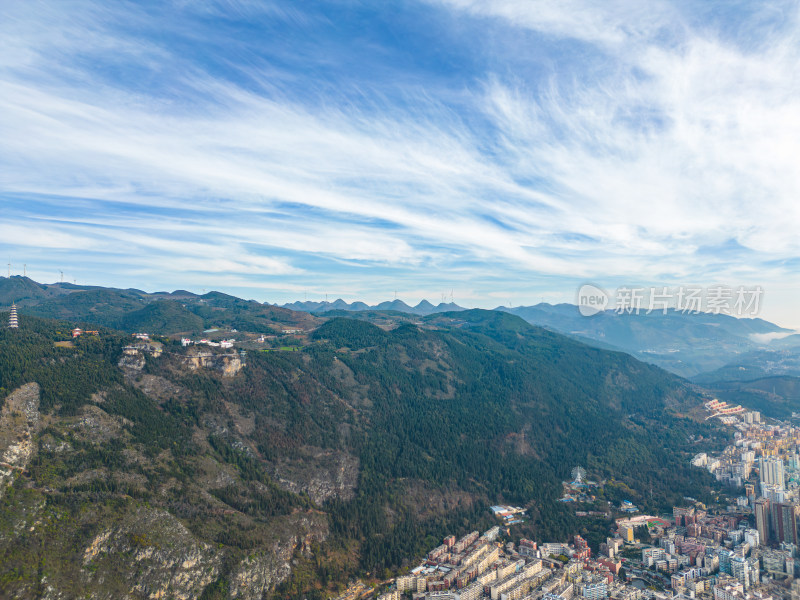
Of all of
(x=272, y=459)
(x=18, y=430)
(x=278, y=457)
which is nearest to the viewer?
(x=18, y=430)

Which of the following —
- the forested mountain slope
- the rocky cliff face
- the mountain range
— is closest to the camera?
the forested mountain slope

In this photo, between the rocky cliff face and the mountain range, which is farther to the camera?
the rocky cliff face

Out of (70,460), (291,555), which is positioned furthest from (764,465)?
(70,460)

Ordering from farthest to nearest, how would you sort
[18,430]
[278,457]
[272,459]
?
[278,457] < [272,459] < [18,430]

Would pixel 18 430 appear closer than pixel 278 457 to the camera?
Yes

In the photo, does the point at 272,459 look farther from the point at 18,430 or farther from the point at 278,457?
the point at 18,430

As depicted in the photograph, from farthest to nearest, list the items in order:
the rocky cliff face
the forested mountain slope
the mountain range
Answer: the rocky cliff face
the mountain range
the forested mountain slope

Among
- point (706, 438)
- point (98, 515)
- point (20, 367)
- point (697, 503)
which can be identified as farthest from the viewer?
point (706, 438)

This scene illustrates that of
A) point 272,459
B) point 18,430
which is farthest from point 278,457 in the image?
point 18,430

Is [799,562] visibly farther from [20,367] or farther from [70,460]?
[20,367]

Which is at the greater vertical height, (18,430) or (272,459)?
(18,430)

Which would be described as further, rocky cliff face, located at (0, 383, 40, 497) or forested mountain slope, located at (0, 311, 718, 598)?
rocky cliff face, located at (0, 383, 40, 497)
